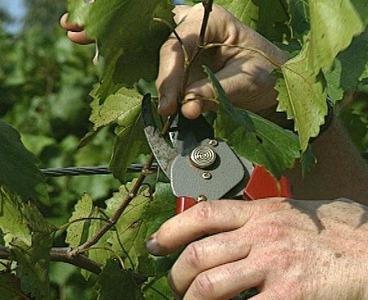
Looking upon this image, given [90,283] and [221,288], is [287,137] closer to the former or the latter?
[221,288]

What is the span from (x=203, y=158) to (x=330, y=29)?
40 cm

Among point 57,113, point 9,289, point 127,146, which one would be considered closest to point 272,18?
point 127,146

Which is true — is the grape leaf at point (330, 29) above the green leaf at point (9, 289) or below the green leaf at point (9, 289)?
above

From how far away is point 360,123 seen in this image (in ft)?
7.97

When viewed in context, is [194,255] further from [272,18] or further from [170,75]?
[272,18]

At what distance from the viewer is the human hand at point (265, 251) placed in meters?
1.34

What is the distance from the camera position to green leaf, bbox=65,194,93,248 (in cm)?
170

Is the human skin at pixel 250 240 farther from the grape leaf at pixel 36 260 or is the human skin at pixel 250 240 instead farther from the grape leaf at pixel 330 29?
the grape leaf at pixel 330 29

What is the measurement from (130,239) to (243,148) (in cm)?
50

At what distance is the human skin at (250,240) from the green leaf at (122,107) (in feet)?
0.43

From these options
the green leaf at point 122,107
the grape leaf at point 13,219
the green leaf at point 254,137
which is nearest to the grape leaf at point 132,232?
the green leaf at point 122,107

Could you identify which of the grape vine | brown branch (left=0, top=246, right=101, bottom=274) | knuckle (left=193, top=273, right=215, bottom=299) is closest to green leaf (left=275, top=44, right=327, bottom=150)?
the grape vine

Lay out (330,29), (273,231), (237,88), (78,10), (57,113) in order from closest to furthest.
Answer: (330,29) < (78,10) < (273,231) < (237,88) < (57,113)

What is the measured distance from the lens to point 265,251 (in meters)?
1.36
